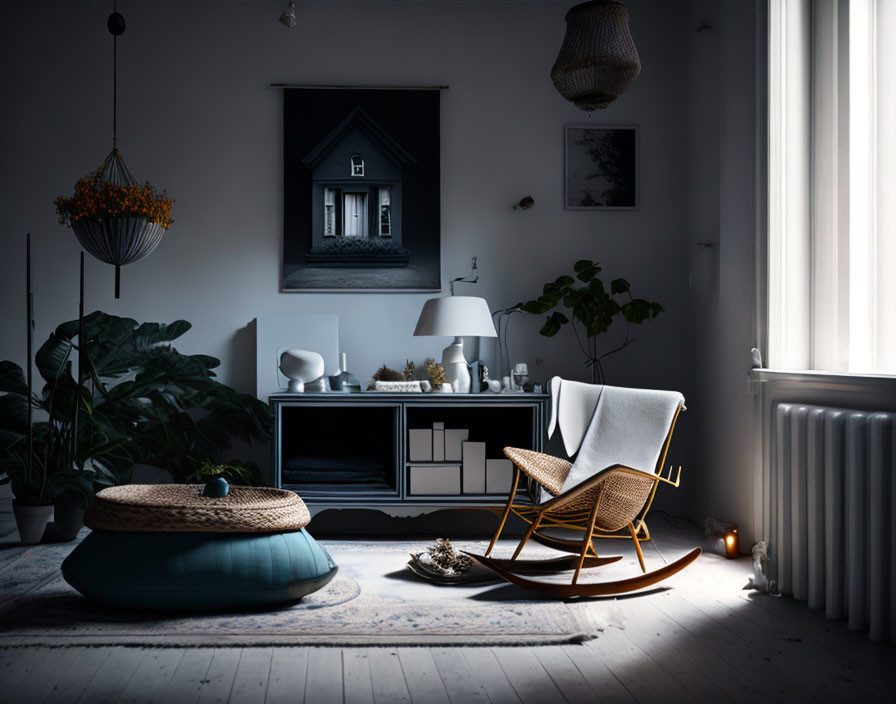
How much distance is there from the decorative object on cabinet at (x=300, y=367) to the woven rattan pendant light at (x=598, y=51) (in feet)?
6.14

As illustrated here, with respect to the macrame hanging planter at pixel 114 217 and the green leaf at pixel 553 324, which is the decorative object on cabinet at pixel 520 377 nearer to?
the green leaf at pixel 553 324

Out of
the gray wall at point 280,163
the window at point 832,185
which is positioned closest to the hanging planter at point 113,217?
the gray wall at point 280,163

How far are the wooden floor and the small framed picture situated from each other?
8.64 ft

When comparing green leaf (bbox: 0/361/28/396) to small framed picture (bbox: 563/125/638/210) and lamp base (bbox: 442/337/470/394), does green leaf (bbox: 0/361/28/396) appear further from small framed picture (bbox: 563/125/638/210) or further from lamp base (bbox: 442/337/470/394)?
small framed picture (bbox: 563/125/638/210)

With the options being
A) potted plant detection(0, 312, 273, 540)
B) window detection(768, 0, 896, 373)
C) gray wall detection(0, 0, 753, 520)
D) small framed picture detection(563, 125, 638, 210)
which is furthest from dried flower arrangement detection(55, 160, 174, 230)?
window detection(768, 0, 896, 373)

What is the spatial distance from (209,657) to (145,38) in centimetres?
363

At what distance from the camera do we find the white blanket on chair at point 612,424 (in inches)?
128

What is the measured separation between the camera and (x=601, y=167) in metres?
4.42

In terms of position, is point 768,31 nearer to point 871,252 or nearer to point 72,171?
point 871,252

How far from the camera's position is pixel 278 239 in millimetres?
4344

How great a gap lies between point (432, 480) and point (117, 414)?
5.52 ft

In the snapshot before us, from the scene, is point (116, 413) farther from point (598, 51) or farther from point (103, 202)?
point (598, 51)

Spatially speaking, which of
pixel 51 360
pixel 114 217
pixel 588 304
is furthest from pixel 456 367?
pixel 51 360

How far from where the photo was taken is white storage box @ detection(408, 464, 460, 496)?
3.83m
